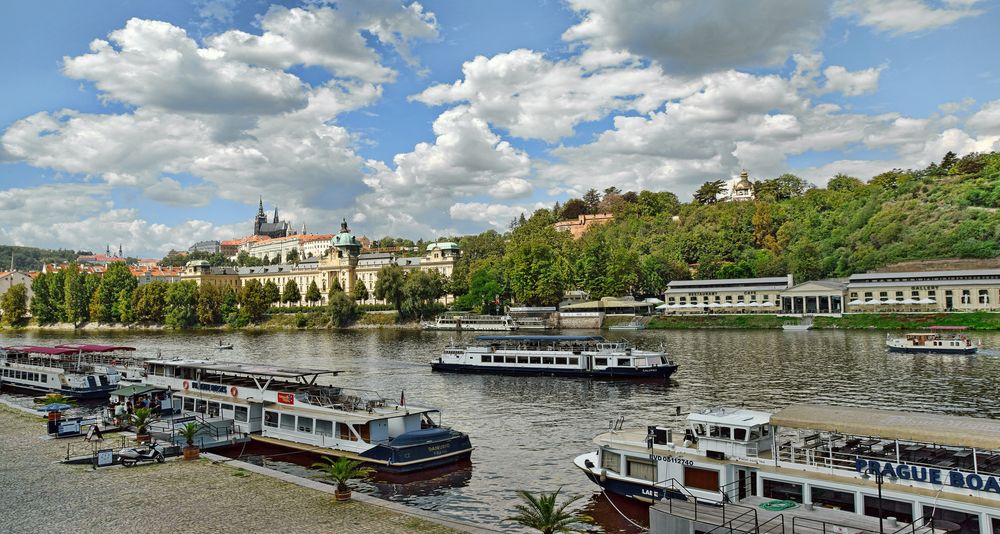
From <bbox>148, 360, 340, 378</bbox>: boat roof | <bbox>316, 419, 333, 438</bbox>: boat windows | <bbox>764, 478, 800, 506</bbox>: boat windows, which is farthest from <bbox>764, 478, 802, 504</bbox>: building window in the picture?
<bbox>148, 360, 340, 378</bbox>: boat roof

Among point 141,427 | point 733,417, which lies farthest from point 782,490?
point 141,427

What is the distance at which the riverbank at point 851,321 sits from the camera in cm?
11300

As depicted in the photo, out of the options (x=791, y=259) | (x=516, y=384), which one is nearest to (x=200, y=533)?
(x=516, y=384)

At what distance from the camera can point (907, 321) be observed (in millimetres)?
117750

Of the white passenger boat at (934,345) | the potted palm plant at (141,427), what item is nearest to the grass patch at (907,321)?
the white passenger boat at (934,345)

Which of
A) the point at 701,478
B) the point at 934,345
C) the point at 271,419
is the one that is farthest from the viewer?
the point at 934,345

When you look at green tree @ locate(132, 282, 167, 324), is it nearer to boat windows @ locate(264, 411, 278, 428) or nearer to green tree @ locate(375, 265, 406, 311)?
green tree @ locate(375, 265, 406, 311)

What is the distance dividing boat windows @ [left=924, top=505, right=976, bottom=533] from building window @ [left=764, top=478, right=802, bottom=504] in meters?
4.00

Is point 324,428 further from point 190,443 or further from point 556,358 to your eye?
point 556,358

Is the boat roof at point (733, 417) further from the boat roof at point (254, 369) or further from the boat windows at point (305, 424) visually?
the boat roof at point (254, 369)

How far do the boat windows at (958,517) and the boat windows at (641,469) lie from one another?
9783mm

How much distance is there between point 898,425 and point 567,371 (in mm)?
50326

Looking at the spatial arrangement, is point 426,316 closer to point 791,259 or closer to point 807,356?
point 791,259

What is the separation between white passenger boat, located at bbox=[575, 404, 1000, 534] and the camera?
70.2ft
